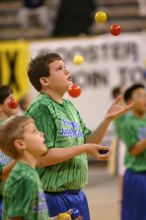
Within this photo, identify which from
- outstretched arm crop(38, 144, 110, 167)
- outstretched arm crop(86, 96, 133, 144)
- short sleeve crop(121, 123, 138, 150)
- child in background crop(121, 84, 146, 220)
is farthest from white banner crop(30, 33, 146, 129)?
outstretched arm crop(38, 144, 110, 167)

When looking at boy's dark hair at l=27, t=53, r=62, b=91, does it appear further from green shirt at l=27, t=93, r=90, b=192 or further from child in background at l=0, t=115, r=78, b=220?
child in background at l=0, t=115, r=78, b=220

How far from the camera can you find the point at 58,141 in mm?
4414

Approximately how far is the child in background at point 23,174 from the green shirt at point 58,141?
497 millimetres

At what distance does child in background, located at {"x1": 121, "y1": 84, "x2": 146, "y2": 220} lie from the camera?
6.55 meters

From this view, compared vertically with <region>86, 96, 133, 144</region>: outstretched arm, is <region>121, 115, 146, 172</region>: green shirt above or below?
below

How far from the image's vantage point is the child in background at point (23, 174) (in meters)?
3.71

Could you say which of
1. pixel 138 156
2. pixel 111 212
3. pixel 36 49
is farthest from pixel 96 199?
pixel 36 49

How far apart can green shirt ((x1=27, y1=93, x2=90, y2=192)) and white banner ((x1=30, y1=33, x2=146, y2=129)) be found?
8640 mm

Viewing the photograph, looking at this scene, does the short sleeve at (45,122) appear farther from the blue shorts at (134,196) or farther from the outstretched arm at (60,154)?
the blue shorts at (134,196)

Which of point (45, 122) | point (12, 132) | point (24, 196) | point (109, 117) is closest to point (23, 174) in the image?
point (24, 196)

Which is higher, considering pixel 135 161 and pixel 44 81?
pixel 44 81

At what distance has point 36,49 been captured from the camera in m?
13.7

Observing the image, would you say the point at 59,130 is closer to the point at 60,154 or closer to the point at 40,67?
the point at 60,154

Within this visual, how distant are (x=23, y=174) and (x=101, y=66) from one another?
9.84 metres
